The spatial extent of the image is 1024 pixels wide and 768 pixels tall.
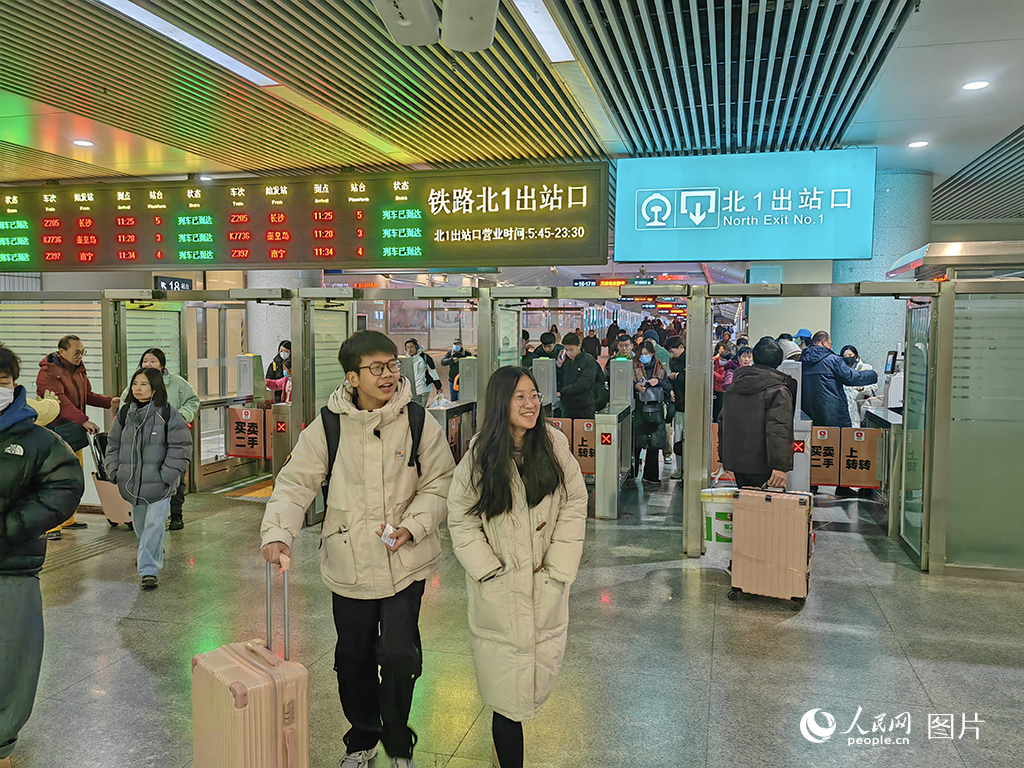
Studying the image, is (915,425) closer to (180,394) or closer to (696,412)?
(696,412)

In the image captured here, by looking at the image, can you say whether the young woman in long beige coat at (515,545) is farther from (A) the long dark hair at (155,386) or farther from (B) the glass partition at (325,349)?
(B) the glass partition at (325,349)

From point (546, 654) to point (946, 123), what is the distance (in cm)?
691

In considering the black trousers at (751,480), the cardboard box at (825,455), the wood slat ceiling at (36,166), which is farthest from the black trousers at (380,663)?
the wood slat ceiling at (36,166)

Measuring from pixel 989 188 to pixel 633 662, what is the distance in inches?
391

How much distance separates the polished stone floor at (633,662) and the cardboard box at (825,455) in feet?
6.10

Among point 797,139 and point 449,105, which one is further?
point 797,139

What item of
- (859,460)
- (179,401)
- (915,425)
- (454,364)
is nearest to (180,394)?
(179,401)

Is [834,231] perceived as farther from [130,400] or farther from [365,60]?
[130,400]

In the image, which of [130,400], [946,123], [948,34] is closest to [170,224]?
[130,400]

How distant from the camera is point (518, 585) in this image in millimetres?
2576

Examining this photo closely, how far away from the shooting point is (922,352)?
5906mm

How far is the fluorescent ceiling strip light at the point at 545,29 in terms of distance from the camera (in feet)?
15.0

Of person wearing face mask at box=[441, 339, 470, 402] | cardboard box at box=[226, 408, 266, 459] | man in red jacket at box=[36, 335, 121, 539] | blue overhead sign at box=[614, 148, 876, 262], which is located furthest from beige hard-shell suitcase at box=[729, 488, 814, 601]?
person wearing face mask at box=[441, 339, 470, 402]

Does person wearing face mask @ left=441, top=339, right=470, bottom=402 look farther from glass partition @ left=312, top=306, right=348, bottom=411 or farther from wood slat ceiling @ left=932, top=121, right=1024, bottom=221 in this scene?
wood slat ceiling @ left=932, top=121, right=1024, bottom=221
